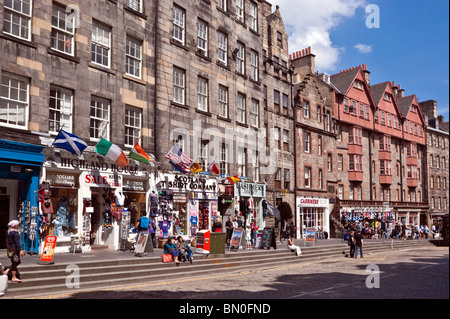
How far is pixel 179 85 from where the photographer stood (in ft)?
84.4

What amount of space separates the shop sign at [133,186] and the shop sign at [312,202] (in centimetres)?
1851

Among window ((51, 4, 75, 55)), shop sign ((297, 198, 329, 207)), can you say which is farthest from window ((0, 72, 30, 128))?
shop sign ((297, 198, 329, 207))

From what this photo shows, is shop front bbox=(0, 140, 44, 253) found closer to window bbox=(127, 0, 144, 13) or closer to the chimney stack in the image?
window bbox=(127, 0, 144, 13)

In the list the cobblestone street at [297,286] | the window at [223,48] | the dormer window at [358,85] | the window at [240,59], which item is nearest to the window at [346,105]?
the dormer window at [358,85]

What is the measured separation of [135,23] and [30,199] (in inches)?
412

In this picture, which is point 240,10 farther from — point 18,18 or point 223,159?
point 18,18

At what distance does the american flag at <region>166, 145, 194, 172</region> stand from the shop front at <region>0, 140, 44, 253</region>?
251 inches

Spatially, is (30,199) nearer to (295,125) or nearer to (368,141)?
(295,125)

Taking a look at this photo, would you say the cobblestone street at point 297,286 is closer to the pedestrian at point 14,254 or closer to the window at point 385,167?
the pedestrian at point 14,254

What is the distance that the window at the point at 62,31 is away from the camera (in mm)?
19281

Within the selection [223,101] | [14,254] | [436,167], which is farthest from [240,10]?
[436,167]

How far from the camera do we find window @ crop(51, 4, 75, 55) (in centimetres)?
1928

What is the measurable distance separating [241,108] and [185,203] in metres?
8.91
